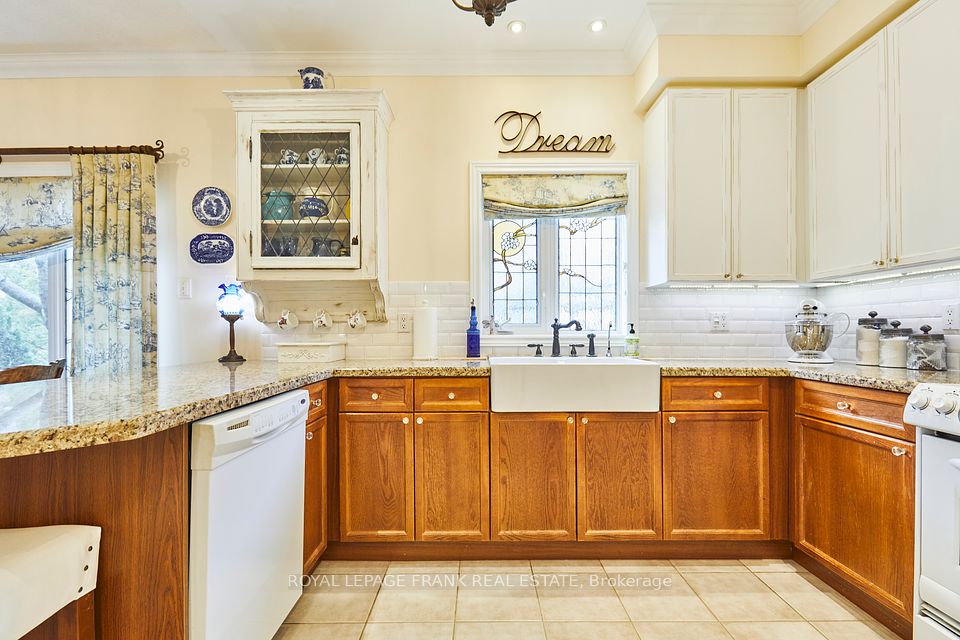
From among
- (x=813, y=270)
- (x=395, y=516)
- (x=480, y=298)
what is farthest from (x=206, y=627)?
(x=813, y=270)

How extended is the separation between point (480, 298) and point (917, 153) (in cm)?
207

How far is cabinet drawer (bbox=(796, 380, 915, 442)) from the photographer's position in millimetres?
1696

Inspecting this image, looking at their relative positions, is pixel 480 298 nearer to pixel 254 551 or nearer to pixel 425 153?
pixel 425 153

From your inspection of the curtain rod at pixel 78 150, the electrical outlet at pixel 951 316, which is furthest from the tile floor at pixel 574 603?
the curtain rod at pixel 78 150

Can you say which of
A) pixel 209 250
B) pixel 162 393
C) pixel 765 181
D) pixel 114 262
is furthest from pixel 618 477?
pixel 114 262

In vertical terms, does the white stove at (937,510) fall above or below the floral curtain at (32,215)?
below

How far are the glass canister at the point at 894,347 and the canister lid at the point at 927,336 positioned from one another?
28 mm

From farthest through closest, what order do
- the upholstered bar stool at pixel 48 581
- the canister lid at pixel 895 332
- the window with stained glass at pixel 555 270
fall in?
the window with stained glass at pixel 555 270
the canister lid at pixel 895 332
the upholstered bar stool at pixel 48 581

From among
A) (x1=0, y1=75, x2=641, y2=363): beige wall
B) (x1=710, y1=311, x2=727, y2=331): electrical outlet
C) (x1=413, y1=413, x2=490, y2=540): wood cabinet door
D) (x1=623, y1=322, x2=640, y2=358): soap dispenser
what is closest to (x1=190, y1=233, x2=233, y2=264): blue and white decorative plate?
(x1=0, y1=75, x2=641, y2=363): beige wall

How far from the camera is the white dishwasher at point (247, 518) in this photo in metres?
1.21

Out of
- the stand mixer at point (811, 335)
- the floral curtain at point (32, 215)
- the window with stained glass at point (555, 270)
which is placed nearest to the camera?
the stand mixer at point (811, 335)

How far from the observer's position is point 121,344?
2.81 m

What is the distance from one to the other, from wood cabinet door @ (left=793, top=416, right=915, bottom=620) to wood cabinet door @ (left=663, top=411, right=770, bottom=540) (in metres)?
0.16

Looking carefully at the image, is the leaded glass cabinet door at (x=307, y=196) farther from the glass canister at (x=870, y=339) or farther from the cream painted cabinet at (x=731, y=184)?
the glass canister at (x=870, y=339)
